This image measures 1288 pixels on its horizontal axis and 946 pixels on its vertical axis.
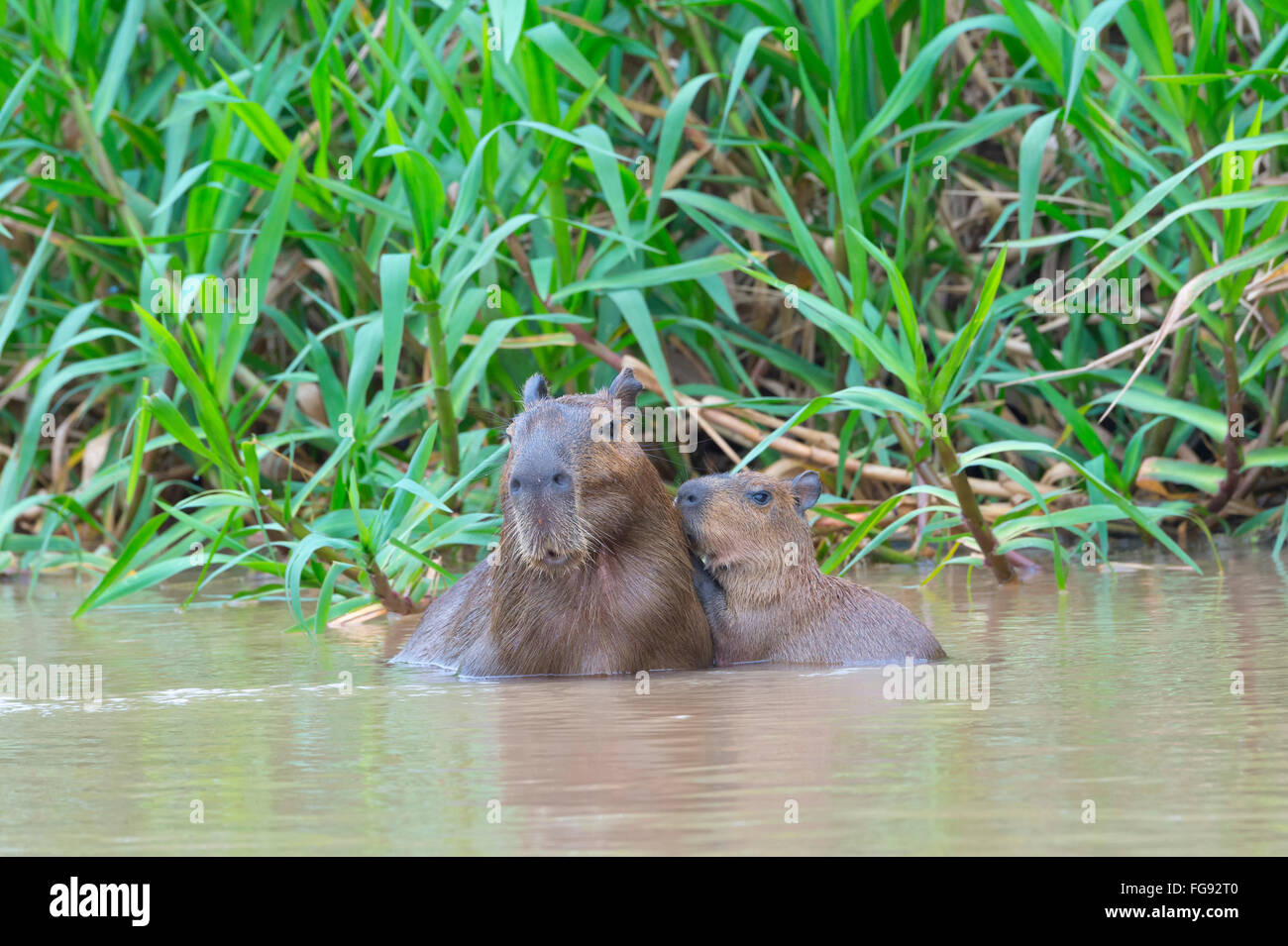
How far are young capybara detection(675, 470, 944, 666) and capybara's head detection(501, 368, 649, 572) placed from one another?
333mm

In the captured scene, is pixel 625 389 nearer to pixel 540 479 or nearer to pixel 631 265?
pixel 540 479

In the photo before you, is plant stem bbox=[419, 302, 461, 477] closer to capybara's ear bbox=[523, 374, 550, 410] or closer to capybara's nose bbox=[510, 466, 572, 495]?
capybara's ear bbox=[523, 374, 550, 410]

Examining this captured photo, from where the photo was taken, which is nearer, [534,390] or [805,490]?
[534,390]

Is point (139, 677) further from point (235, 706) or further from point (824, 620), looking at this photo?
point (824, 620)

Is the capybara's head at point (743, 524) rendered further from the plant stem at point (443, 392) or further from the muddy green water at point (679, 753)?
the plant stem at point (443, 392)

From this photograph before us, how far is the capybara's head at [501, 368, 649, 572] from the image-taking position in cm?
337

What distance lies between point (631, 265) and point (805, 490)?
4.41 ft

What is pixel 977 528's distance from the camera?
433 centimetres

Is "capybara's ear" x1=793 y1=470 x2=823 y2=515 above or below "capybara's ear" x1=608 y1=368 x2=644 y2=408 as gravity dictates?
below

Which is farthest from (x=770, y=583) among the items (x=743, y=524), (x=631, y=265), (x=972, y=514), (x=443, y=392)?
(x=631, y=265)

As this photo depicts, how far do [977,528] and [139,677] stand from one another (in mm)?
2096

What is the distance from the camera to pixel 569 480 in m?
3.38

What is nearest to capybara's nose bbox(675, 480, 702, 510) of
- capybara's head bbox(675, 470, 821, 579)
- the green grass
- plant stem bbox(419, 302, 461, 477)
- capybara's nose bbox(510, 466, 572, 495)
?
capybara's head bbox(675, 470, 821, 579)
